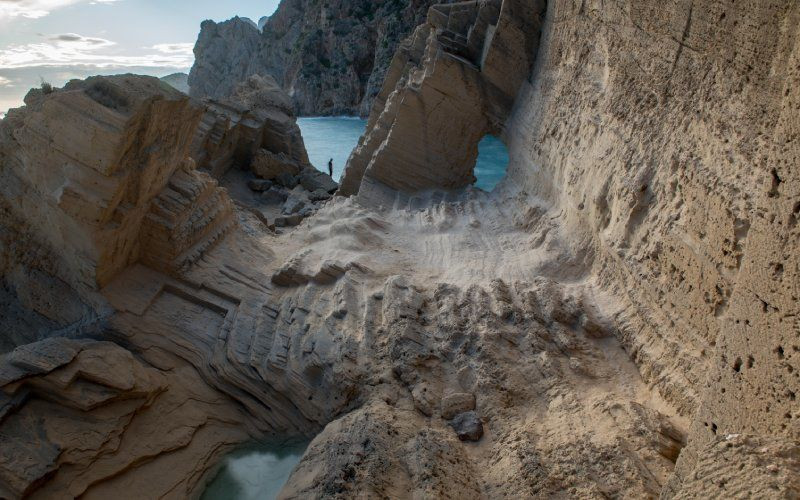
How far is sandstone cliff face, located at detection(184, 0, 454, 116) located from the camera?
27.6 m

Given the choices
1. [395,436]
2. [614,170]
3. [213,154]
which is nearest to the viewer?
[395,436]

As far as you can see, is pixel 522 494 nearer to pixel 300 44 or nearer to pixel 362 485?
pixel 362 485

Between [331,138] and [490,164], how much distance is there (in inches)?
347

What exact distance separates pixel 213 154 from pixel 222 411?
6.12 meters

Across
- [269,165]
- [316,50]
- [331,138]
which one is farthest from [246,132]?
[316,50]

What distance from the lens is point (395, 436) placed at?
11.8 ft

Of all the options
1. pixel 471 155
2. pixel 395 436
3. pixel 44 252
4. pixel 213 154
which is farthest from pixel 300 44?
pixel 395 436

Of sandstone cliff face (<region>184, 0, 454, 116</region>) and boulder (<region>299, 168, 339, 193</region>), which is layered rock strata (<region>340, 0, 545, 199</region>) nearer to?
boulder (<region>299, 168, 339, 193</region>)

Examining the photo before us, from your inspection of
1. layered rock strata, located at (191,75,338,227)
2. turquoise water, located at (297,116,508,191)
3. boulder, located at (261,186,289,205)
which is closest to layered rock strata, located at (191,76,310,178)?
layered rock strata, located at (191,75,338,227)

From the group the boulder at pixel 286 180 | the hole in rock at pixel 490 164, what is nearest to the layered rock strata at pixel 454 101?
the boulder at pixel 286 180

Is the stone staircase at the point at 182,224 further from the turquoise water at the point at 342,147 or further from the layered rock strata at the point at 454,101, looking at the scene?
the turquoise water at the point at 342,147

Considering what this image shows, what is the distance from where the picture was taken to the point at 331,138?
77.9 ft

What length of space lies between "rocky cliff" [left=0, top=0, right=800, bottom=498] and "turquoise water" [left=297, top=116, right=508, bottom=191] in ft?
18.2

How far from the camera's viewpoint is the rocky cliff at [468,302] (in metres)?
2.94
